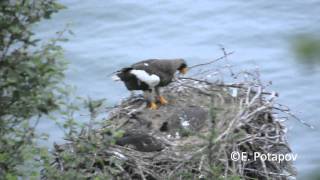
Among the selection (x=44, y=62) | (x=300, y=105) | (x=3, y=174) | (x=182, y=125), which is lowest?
(x=300, y=105)

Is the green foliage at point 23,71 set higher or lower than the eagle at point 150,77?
higher

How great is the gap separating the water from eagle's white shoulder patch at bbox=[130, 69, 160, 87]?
2.69 meters

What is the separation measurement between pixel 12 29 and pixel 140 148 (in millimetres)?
1729

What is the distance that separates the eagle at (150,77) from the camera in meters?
5.13

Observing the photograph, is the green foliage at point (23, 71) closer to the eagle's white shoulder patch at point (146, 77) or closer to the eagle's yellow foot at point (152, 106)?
the eagle's white shoulder patch at point (146, 77)

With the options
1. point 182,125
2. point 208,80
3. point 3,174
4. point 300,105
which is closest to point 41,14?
point 3,174

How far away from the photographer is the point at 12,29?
317cm

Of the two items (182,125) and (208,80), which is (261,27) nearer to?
(208,80)

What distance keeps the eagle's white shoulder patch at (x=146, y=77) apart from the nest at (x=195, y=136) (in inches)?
8.1

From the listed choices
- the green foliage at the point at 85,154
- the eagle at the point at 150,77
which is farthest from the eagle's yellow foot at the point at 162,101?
the green foliage at the point at 85,154

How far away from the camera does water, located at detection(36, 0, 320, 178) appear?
8.30 meters

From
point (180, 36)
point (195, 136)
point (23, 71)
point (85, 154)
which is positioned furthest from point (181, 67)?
point (180, 36)

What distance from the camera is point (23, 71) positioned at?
3.19 m

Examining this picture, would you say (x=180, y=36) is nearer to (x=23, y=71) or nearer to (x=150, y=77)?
(x=150, y=77)
